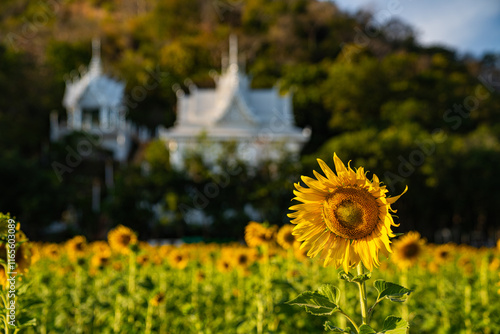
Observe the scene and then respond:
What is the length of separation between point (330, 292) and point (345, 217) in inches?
11.0

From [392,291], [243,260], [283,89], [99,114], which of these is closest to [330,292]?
[392,291]

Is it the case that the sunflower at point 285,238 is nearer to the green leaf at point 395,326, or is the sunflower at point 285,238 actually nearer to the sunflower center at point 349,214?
the sunflower center at point 349,214

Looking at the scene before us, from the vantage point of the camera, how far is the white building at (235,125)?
24609 millimetres

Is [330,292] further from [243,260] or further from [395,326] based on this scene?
[243,260]

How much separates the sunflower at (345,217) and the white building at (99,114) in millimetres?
32609

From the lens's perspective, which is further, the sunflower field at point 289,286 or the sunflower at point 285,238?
the sunflower at point 285,238

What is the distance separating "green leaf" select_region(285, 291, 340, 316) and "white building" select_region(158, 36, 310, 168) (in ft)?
69.8

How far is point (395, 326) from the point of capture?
5.42ft

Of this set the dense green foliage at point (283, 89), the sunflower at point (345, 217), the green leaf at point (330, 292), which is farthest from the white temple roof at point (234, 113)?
the green leaf at point (330, 292)

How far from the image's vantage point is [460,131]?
37281 millimetres

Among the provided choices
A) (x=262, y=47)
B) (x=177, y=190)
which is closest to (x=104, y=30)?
(x=262, y=47)

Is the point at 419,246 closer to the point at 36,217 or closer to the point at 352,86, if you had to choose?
the point at 36,217

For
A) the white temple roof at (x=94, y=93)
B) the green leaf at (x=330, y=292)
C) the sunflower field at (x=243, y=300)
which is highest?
the white temple roof at (x=94, y=93)

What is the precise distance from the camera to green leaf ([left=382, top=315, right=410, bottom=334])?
61.9 inches
